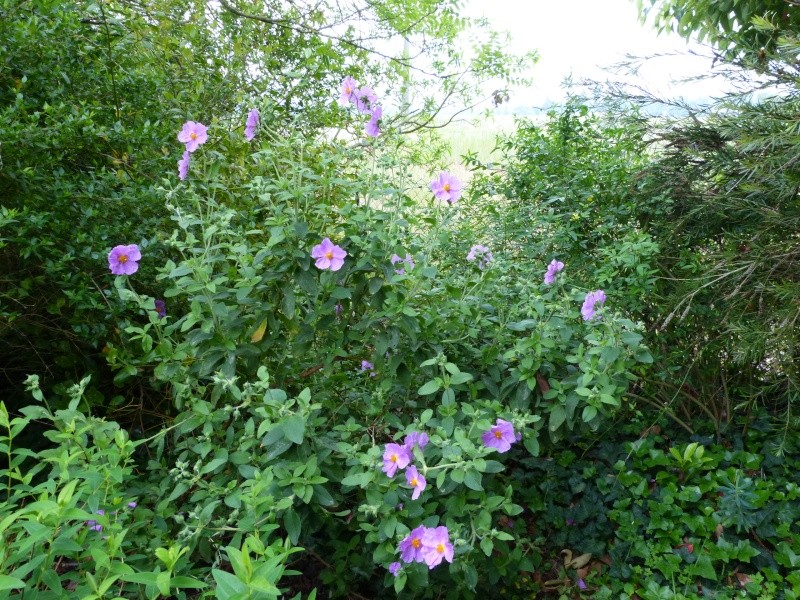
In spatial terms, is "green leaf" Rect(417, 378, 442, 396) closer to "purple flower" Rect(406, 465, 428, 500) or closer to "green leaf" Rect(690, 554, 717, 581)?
"purple flower" Rect(406, 465, 428, 500)

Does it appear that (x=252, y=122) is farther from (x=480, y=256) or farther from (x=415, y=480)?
(x=415, y=480)

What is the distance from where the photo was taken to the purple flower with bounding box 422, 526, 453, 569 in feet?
5.30

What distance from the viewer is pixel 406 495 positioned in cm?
177

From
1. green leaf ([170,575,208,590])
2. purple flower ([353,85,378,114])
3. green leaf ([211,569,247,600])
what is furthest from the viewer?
purple flower ([353,85,378,114])

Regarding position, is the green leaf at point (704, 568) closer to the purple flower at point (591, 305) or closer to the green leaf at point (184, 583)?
the purple flower at point (591, 305)

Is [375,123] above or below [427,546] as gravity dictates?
above

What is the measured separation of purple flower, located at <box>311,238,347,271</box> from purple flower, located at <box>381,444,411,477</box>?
0.49 meters

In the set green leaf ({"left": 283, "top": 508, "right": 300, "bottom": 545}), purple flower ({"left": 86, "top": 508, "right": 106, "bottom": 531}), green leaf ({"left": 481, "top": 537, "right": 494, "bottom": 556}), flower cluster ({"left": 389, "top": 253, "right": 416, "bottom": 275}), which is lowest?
green leaf ({"left": 481, "top": 537, "right": 494, "bottom": 556})

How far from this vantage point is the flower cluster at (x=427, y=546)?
1.62 metres

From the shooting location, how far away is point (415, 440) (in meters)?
1.77

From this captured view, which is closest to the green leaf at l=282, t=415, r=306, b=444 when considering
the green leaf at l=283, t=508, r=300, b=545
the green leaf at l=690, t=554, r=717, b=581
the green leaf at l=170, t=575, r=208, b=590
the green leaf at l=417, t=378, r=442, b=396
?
the green leaf at l=283, t=508, r=300, b=545

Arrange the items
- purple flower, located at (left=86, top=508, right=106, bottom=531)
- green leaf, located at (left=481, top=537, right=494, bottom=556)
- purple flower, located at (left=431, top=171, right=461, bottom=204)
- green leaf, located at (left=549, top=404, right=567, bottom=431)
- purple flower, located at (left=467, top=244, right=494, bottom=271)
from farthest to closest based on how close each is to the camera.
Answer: purple flower, located at (left=467, top=244, right=494, bottom=271), purple flower, located at (left=431, top=171, right=461, bottom=204), green leaf, located at (left=549, top=404, right=567, bottom=431), green leaf, located at (left=481, top=537, right=494, bottom=556), purple flower, located at (left=86, top=508, right=106, bottom=531)

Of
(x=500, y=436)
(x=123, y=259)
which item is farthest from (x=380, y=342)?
(x=123, y=259)

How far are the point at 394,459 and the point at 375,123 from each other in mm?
1027
